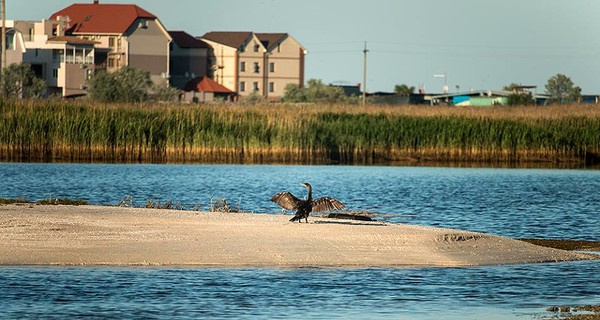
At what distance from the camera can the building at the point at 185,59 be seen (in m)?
135

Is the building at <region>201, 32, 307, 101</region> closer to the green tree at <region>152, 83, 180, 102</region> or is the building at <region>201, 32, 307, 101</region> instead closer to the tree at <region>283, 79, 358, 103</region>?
the tree at <region>283, 79, 358, 103</region>

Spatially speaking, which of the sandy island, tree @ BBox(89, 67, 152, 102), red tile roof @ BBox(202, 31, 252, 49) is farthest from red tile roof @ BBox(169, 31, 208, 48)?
the sandy island

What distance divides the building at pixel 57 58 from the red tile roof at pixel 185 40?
17289 mm

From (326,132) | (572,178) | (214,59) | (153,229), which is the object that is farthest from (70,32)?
(153,229)

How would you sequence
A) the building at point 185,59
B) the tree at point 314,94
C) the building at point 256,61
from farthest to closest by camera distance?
the building at point 256,61 < the building at point 185,59 < the tree at point 314,94

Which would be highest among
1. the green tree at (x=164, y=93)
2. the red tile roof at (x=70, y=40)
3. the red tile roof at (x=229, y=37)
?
the red tile roof at (x=229, y=37)

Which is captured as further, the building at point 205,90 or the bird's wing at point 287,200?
the building at point 205,90

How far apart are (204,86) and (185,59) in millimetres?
8753

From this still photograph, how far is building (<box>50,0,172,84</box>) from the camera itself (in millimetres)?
126312

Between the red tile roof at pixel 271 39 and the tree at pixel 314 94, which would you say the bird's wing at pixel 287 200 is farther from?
the red tile roof at pixel 271 39

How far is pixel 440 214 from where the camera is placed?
105 ft

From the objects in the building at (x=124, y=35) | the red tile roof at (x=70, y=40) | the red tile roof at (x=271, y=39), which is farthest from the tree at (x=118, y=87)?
the red tile roof at (x=271, y=39)

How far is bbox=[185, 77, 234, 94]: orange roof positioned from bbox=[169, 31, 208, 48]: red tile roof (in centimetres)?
546

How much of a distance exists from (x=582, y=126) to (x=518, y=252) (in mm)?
33967
